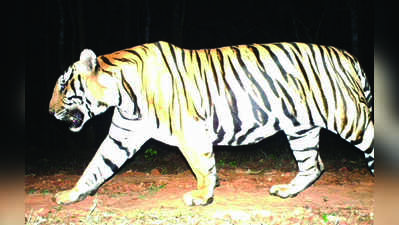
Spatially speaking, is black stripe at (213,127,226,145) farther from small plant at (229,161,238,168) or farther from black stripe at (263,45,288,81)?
small plant at (229,161,238,168)

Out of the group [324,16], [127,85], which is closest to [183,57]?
[127,85]

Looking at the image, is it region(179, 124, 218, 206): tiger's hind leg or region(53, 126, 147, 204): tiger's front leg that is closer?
region(179, 124, 218, 206): tiger's hind leg

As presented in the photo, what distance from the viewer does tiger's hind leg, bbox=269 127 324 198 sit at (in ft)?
18.3

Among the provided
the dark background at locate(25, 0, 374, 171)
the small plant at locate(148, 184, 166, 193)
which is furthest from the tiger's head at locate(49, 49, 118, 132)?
the dark background at locate(25, 0, 374, 171)

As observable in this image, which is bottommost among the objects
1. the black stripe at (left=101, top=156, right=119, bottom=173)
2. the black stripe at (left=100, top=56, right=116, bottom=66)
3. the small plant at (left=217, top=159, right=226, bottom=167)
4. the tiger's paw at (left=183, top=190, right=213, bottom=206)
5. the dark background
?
the small plant at (left=217, top=159, right=226, bottom=167)

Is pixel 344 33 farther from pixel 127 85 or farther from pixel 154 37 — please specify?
pixel 127 85

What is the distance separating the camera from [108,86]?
5.16 meters

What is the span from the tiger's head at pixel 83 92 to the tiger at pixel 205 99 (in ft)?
0.04

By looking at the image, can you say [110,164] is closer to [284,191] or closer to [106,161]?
[106,161]

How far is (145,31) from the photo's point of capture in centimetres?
1360

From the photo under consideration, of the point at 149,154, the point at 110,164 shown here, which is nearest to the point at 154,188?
the point at 110,164

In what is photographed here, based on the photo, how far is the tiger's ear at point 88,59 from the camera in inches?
199

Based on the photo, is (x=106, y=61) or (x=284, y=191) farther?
(x=284, y=191)

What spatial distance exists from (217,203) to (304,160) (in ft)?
4.67
